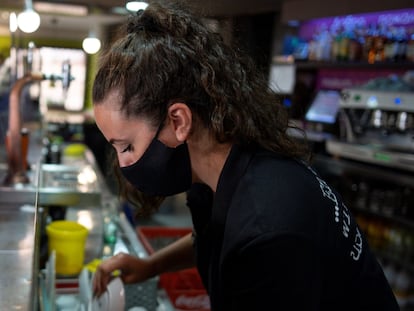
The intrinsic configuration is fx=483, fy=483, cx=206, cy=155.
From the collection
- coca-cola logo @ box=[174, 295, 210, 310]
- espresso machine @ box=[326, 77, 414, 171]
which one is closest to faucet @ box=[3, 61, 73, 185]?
coca-cola logo @ box=[174, 295, 210, 310]

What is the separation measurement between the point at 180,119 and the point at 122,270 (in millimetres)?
666

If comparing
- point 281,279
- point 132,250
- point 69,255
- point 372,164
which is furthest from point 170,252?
point 372,164

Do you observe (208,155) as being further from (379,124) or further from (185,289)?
(379,124)

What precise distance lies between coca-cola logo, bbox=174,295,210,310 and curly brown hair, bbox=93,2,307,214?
3.33 ft

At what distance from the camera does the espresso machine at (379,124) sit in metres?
3.93

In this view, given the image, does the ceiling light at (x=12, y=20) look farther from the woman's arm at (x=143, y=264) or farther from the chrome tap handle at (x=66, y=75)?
the woman's arm at (x=143, y=264)

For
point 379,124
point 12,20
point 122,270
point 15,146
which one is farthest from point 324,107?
point 122,270

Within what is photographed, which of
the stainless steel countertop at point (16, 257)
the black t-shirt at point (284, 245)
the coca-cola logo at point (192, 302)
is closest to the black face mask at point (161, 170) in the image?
the black t-shirt at point (284, 245)

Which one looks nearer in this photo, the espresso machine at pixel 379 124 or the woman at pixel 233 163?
the woman at pixel 233 163

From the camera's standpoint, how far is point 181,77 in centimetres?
101

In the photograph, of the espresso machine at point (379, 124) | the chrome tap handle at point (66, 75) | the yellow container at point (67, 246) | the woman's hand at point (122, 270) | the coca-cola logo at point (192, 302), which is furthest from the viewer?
the espresso machine at point (379, 124)

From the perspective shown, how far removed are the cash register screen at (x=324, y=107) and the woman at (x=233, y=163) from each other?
4.40 meters

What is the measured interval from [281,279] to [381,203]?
11.8 ft

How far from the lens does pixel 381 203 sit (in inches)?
165
